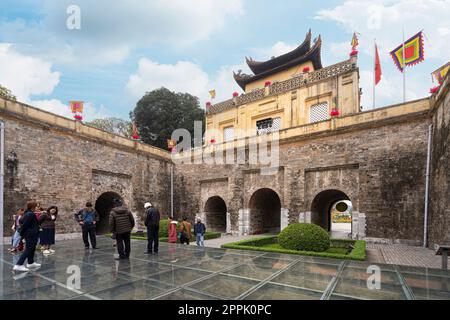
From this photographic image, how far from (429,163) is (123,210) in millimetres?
13140

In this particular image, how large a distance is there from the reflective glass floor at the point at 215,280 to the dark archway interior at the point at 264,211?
11.0 meters

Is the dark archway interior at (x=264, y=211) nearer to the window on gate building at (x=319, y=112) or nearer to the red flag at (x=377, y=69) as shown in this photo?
the window on gate building at (x=319, y=112)

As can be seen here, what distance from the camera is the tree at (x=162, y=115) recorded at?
27.5 m

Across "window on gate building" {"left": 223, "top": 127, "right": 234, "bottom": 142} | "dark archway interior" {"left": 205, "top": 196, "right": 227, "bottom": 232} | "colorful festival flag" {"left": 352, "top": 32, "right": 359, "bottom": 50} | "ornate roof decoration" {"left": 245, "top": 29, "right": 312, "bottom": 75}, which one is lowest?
"dark archway interior" {"left": 205, "top": 196, "right": 227, "bottom": 232}

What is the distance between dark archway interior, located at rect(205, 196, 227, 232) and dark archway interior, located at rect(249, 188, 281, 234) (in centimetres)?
350

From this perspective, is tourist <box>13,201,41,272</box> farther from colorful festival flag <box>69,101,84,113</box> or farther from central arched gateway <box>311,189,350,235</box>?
central arched gateway <box>311,189,350,235</box>

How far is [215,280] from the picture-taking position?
4363mm

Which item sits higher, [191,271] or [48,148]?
[48,148]

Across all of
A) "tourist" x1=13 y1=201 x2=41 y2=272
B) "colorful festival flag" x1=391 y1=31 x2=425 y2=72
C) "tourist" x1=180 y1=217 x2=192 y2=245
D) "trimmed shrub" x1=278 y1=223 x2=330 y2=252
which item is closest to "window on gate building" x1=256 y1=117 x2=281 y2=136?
"colorful festival flag" x1=391 y1=31 x2=425 y2=72

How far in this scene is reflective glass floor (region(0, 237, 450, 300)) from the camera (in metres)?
3.59

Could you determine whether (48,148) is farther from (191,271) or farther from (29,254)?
(191,271)
